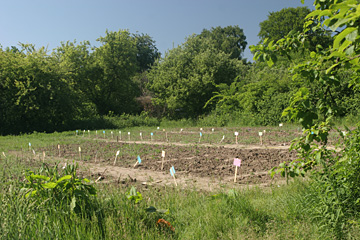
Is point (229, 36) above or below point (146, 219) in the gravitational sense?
above

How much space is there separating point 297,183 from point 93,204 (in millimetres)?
2684

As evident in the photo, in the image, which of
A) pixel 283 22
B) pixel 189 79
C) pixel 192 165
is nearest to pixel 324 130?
pixel 192 165

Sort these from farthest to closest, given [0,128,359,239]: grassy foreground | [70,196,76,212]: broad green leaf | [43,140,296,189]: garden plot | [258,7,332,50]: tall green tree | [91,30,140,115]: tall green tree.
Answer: [258,7,332,50]: tall green tree < [91,30,140,115]: tall green tree < [43,140,296,189]: garden plot < [70,196,76,212]: broad green leaf < [0,128,359,239]: grassy foreground

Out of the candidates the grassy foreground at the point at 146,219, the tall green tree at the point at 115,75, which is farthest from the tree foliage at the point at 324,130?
the tall green tree at the point at 115,75

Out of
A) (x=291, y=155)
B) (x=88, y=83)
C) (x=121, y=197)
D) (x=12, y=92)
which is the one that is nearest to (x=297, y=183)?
(x=121, y=197)

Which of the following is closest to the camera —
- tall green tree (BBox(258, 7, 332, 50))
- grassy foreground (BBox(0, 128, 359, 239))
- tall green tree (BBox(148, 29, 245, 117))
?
grassy foreground (BBox(0, 128, 359, 239))

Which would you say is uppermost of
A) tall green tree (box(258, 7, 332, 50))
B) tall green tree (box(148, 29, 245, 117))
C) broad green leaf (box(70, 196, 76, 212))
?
tall green tree (box(258, 7, 332, 50))

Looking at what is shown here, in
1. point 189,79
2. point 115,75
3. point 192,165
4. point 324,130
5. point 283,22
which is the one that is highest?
point 283,22

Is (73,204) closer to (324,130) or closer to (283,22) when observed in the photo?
(324,130)

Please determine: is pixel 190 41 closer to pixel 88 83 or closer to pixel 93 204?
pixel 88 83

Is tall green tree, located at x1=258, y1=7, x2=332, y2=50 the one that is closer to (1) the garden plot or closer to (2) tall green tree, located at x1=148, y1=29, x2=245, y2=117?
(2) tall green tree, located at x1=148, y1=29, x2=245, y2=117

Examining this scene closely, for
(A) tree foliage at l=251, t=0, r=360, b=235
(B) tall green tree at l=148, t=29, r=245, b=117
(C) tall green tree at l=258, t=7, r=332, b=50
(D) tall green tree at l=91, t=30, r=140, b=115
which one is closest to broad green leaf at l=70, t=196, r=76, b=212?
(A) tree foliage at l=251, t=0, r=360, b=235

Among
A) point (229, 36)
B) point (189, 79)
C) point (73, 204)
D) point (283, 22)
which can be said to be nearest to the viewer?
point (73, 204)

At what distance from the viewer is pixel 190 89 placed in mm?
26906
